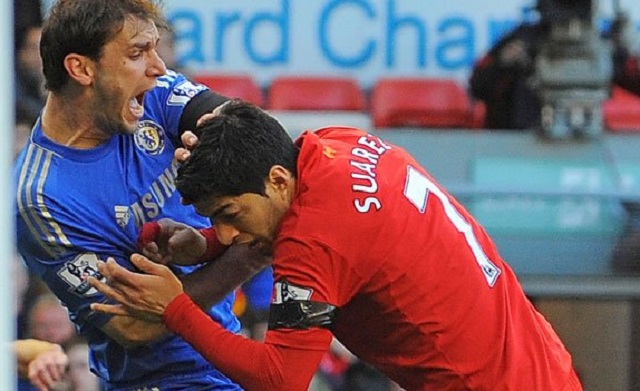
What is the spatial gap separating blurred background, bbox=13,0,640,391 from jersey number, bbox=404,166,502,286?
1.28 m

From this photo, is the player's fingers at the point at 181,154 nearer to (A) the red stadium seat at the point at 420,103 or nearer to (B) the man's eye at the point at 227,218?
(B) the man's eye at the point at 227,218

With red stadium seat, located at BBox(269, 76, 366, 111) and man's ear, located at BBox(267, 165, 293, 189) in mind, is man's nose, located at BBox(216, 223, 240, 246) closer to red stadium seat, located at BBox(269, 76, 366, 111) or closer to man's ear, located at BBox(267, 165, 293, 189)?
man's ear, located at BBox(267, 165, 293, 189)

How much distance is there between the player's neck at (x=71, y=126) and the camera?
289 centimetres

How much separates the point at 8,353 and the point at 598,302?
3555 millimetres

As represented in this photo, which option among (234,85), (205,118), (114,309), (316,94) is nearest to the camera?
(205,118)

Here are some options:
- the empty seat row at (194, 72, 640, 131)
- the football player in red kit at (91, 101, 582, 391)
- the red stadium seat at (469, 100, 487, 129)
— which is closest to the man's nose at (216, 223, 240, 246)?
the football player in red kit at (91, 101, 582, 391)

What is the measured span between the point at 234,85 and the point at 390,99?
756mm

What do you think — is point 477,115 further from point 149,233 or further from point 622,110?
point 149,233

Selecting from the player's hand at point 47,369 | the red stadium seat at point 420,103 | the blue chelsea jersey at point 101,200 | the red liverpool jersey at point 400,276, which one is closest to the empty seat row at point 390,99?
the red stadium seat at point 420,103

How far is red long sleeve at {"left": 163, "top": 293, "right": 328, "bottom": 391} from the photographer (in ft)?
8.41

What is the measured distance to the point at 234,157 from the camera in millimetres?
2539

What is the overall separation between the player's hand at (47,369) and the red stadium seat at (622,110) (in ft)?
13.0

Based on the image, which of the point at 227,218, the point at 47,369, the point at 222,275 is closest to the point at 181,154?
the point at 227,218

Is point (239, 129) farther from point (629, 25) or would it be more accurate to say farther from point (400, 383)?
point (629, 25)
